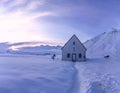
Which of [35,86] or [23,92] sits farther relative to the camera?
[35,86]

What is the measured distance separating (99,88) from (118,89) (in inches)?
54.2

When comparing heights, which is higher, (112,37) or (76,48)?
(112,37)

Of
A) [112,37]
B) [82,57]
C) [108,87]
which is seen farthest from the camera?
[112,37]

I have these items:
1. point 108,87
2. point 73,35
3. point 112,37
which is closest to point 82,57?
point 73,35

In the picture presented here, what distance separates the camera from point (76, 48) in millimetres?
58594

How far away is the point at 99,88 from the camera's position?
15.7 m

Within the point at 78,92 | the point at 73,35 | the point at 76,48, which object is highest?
the point at 73,35

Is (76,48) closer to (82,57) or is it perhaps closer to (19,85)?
(82,57)

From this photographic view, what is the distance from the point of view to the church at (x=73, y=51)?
5841 centimetres

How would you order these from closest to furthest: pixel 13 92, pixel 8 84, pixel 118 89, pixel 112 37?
pixel 13 92 → pixel 8 84 → pixel 118 89 → pixel 112 37

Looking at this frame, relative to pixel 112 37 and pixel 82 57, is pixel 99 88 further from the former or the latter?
pixel 112 37

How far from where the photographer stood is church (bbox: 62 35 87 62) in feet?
192

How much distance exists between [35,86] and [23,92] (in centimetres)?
192

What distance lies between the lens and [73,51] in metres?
58.6
